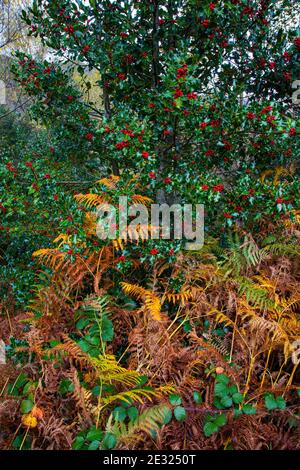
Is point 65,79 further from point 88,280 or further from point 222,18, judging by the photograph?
point 88,280

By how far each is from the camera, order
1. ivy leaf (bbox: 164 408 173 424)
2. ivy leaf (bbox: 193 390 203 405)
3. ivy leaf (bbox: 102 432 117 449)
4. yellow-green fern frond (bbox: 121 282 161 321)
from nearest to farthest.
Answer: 1. ivy leaf (bbox: 102 432 117 449)
2. ivy leaf (bbox: 164 408 173 424)
3. ivy leaf (bbox: 193 390 203 405)
4. yellow-green fern frond (bbox: 121 282 161 321)

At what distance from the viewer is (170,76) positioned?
2.53 m

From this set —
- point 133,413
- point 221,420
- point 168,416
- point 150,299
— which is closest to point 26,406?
point 133,413

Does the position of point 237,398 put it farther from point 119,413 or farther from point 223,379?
point 119,413

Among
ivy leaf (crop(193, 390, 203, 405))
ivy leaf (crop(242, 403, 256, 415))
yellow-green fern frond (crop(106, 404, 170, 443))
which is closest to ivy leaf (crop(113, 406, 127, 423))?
yellow-green fern frond (crop(106, 404, 170, 443))

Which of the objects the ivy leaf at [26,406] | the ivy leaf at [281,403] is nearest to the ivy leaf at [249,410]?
the ivy leaf at [281,403]

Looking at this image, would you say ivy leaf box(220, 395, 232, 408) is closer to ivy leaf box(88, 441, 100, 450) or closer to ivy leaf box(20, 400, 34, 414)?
ivy leaf box(88, 441, 100, 450)

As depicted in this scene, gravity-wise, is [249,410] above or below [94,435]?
above

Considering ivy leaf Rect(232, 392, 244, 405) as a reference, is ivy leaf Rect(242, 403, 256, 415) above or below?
below

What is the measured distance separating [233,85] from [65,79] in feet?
4.48

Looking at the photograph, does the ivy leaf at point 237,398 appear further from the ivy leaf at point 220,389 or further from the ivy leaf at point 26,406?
the ivy leaf at point 26,406

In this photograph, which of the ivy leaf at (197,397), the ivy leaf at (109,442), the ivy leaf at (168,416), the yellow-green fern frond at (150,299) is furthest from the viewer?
the yellow-green fern frond at (150,299)

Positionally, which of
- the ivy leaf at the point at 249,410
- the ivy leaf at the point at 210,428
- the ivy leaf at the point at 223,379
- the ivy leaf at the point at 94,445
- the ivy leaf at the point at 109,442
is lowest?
the ivy leaf at the point at 94,445

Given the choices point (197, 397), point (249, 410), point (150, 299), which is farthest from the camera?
point (150, 299)
